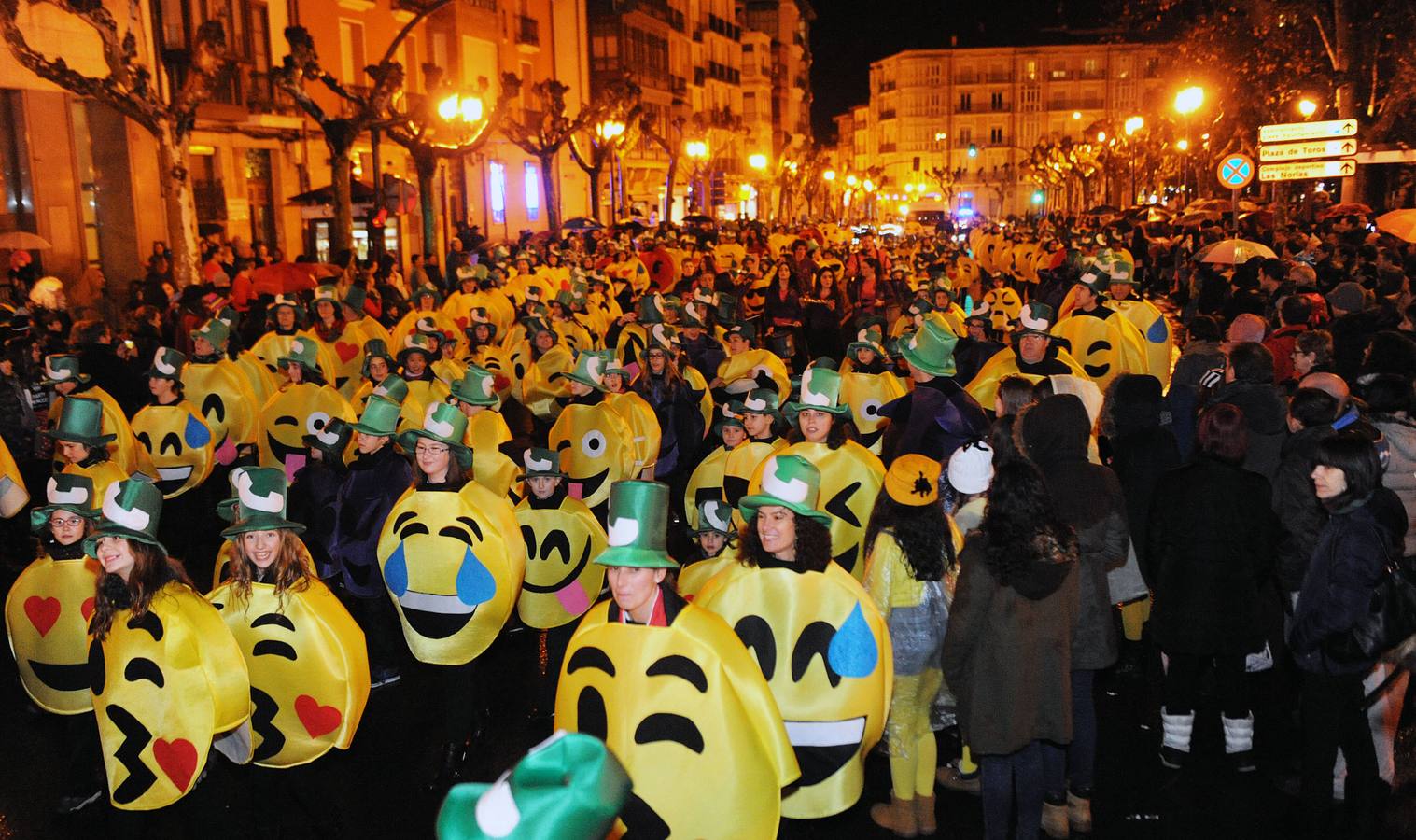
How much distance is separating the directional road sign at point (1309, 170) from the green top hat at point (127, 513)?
627 inches

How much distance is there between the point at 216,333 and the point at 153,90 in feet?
32.6

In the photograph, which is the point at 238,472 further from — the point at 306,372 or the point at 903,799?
the point at 306,372

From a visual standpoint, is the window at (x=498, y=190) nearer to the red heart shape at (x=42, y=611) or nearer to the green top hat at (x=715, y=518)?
the green top hat at (x=715, y=518)

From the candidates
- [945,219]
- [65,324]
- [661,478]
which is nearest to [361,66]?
[65,324]

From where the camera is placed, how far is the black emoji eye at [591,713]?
164 inches

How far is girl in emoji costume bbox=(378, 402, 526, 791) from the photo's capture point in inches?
247

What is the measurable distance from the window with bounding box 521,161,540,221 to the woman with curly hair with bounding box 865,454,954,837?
43661mm

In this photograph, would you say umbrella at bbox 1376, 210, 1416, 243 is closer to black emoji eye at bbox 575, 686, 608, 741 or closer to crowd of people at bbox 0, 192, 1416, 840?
crowd of people at bbox 0, 192, 1416, 840

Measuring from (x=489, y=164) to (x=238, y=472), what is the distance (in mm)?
39753

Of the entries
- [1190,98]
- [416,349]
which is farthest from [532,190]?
[416,349]

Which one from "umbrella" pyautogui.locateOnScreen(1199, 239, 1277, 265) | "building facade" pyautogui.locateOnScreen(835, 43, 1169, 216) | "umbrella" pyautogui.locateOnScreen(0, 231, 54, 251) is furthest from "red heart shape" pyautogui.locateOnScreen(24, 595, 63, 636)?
"building facade" pyautogui.locateOnScreen(835, 43, 1169, 216)

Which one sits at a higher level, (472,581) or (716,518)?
(716,518)

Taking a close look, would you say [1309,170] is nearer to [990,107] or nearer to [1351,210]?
[1351,210]

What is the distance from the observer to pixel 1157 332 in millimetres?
12086
